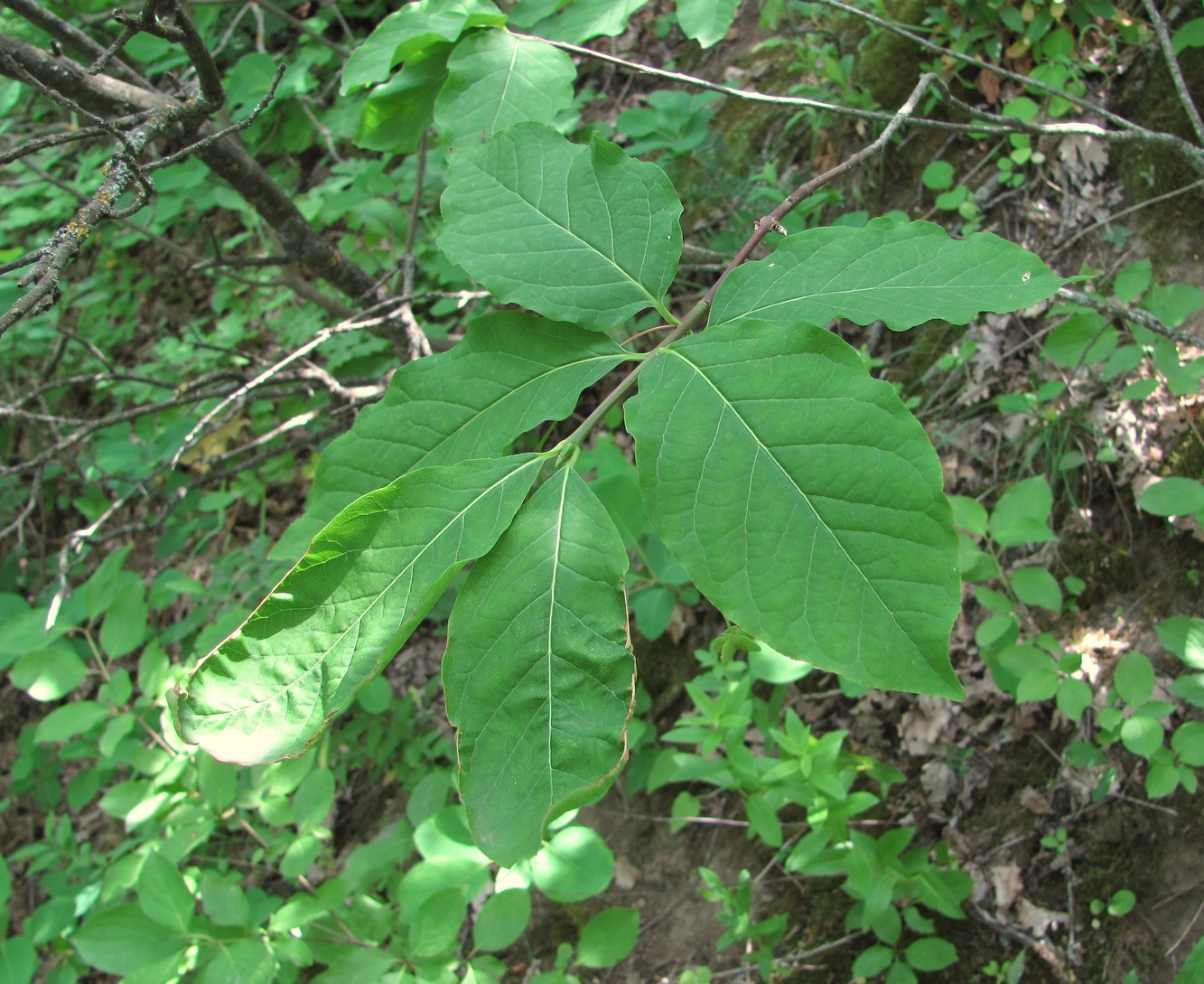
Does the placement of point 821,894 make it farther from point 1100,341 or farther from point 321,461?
point 321,461

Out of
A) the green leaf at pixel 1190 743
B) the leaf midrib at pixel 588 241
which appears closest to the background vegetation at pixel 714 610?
the green leaf at pixel 1190 743

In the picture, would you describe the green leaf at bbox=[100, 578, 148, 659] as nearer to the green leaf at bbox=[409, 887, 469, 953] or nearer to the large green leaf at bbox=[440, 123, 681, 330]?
the green leaf at bbox=[409, 887, 469, 953]

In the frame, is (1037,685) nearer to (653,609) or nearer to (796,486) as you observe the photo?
(653,609)

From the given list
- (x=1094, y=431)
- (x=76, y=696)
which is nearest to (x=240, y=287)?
(x=76, y=696)

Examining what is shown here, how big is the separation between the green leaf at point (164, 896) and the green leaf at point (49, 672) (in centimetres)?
72

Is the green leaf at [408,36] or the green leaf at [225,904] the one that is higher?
the green leaf at [408,36]

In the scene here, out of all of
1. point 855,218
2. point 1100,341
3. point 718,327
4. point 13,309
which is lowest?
point 1100,341

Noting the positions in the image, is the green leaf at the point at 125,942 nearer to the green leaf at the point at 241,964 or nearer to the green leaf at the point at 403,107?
the green leaf at the point at 241,964

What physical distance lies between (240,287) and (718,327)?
4554mm

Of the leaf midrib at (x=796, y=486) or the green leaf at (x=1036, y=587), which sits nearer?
the leaf midrib at (x=796, y=486)

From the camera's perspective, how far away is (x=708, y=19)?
5.21ft

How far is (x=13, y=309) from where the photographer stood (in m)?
0.81

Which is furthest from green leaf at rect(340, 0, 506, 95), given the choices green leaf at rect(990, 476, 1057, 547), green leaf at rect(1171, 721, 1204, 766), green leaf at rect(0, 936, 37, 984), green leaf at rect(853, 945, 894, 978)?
green leaf at rect(0, 936, 37, 984)

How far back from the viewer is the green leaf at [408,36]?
4.91 feet
